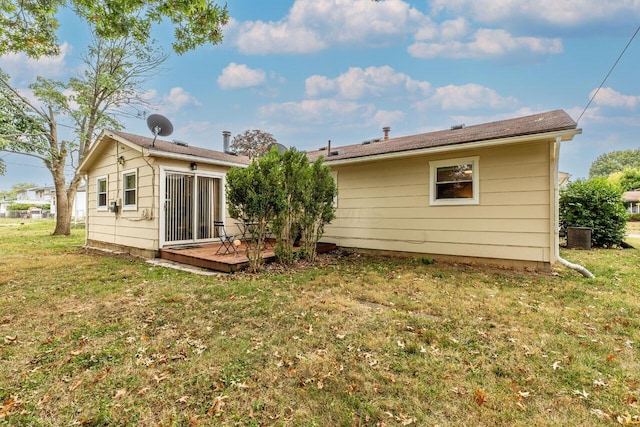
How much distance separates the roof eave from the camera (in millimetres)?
4895

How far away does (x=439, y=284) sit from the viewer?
189 inches

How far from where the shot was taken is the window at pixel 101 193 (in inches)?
360

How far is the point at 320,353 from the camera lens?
2.62 m

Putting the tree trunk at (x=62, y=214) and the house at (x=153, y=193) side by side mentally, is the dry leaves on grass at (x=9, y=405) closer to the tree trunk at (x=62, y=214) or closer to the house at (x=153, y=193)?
the house at (x=153, y=193)

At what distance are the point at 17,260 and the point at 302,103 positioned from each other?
16749 millimetres

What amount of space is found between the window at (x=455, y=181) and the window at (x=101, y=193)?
965 cm

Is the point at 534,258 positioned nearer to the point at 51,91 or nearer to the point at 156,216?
the point at 156,216

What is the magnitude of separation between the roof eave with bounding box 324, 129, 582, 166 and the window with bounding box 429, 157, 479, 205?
0.39 meters

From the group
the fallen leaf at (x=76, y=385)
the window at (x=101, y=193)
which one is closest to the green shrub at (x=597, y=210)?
the fallen leaf at (x=76, y=385)

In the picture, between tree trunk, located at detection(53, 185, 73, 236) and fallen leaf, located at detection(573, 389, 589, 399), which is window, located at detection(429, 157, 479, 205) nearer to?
fallen leaf, located at detection(573, 389, 589, 399)

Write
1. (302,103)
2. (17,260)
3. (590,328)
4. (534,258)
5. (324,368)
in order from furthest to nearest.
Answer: (302,103)
(17,260)
(534,258)
(590,328)
(324,368)

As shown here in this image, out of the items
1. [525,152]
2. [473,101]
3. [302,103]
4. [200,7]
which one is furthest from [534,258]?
[302,103]

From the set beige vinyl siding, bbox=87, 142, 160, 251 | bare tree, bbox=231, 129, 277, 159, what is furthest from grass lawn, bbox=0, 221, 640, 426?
bare tree, bbox=231, 129, 277, 159

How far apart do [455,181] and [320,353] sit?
5332 millimetres
